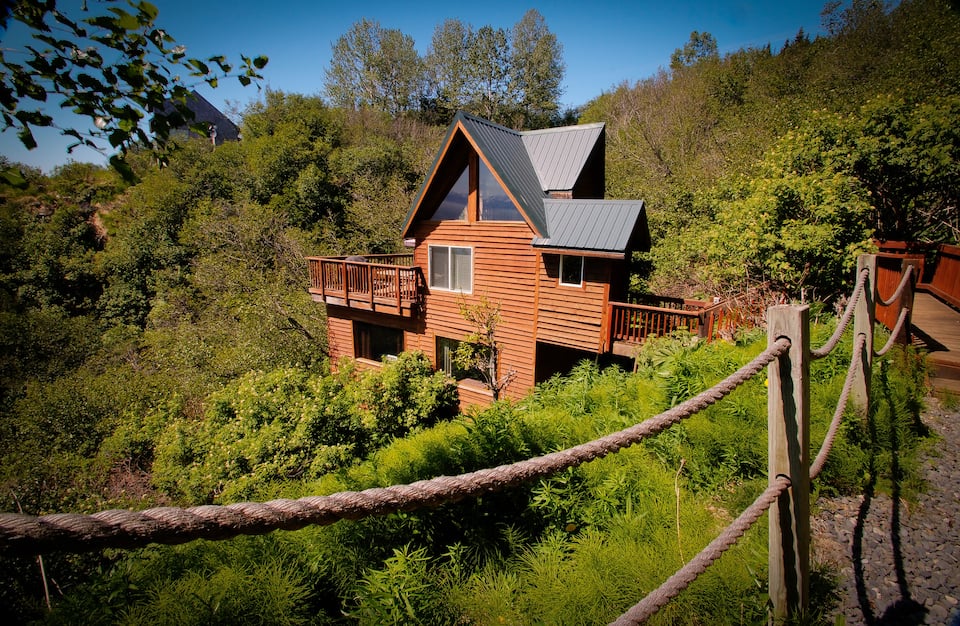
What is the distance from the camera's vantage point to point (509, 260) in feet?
38.4

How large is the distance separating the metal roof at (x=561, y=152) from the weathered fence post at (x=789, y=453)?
11306 mm

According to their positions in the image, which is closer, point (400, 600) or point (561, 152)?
point (400, 600)

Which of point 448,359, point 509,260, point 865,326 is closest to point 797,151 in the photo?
point 509,260

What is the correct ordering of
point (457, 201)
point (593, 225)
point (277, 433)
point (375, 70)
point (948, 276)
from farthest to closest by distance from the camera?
point (375, 70) < point (457, 201) < point (593, 225) < point (277, 433) < point (948, 276)

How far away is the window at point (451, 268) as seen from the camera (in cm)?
1249

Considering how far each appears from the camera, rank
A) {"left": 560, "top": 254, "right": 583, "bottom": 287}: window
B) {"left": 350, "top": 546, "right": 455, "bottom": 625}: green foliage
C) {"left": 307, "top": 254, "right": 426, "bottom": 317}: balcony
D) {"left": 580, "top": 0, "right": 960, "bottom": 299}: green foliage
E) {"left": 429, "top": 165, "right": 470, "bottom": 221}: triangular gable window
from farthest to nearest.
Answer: {"left": 307, "top": 254, "right": 426, "bottom": 317}: balcony
{"left": 429, "top": 165, "right": 470, "bottom": 221}: triangular gable window
{"left": 560, "top": 254, "right": 583, "bottom": 287}: window
{"left": 580, "top": 0, "right": 960, "bottom": 299}: green foliage
{"left": 350, "top": 546, "right": 455, "bottom": 625}: green foliage

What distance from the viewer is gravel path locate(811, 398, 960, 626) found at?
7.92 feet

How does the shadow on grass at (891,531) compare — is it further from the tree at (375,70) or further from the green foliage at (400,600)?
the tree at (375,70)

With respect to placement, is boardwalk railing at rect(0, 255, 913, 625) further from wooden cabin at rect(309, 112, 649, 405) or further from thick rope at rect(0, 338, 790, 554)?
wooden cabin at rect(309, 112, 649, 405)

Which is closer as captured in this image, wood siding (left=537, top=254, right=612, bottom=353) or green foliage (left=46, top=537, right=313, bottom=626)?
green foliage (left=46, top=537, right=313, bottom=626)

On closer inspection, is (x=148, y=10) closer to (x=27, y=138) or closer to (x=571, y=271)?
(x=27, y=138)

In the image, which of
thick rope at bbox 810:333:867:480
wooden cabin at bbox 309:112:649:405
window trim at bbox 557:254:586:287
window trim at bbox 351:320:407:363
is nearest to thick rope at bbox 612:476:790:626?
thick rope at bbox 810:333:867:480

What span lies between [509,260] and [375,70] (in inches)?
1419

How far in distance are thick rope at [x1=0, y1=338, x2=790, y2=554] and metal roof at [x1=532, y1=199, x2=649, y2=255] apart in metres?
9.01
